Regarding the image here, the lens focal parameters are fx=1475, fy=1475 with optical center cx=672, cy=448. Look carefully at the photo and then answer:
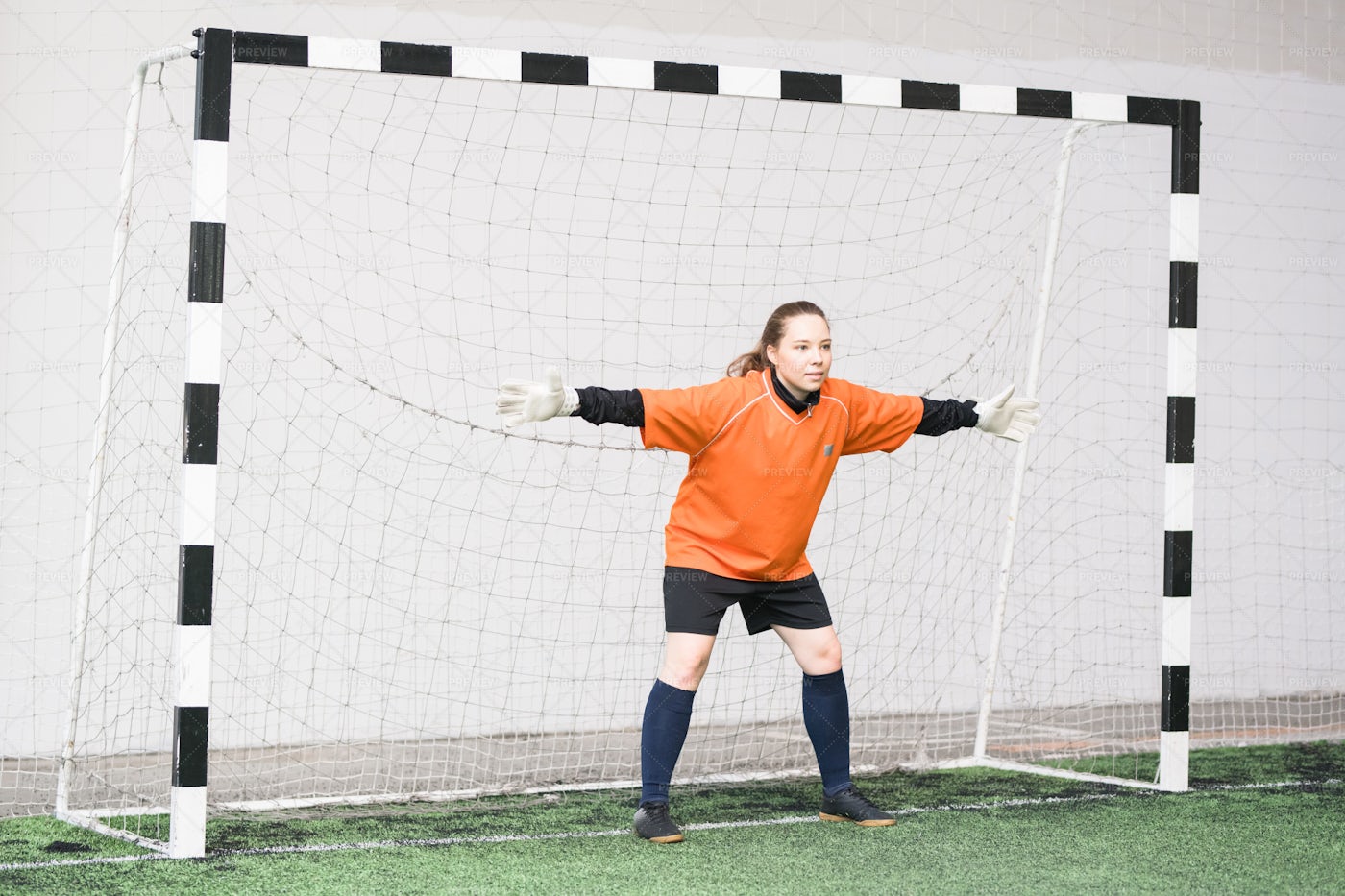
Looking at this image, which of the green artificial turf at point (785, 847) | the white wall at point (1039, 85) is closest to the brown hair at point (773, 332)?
the green artificial turf at point (785, 847)

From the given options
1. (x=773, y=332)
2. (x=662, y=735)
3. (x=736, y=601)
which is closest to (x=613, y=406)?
(x=773, y=332)

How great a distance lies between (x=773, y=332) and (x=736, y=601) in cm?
82

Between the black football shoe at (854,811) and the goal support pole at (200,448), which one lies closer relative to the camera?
the goal support pole at (200,448)

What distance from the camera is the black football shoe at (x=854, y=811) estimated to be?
4578mm

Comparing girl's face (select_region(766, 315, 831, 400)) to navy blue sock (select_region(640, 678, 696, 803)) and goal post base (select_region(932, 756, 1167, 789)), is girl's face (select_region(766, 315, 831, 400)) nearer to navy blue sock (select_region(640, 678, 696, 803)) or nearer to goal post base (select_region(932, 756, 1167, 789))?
navy blue sock (select_region(640, 678, 696, 803))

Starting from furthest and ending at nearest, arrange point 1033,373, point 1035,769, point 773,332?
point 1033,373, point 1035,769, point 773,332

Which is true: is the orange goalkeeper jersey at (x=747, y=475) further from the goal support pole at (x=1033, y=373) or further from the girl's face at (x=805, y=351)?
the goal support pole at (x=1033, y=373)

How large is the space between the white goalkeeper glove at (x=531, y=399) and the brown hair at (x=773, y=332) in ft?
2.01

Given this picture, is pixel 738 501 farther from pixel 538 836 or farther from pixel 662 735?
pixel 538 836

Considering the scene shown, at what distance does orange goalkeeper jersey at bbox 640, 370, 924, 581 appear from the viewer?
431 centimetres

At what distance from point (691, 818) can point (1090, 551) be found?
349cm

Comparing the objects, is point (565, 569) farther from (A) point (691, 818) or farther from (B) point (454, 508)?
(A) point (691, 818)

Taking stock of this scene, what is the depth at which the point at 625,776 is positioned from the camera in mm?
5660

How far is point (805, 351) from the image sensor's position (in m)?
4.29
